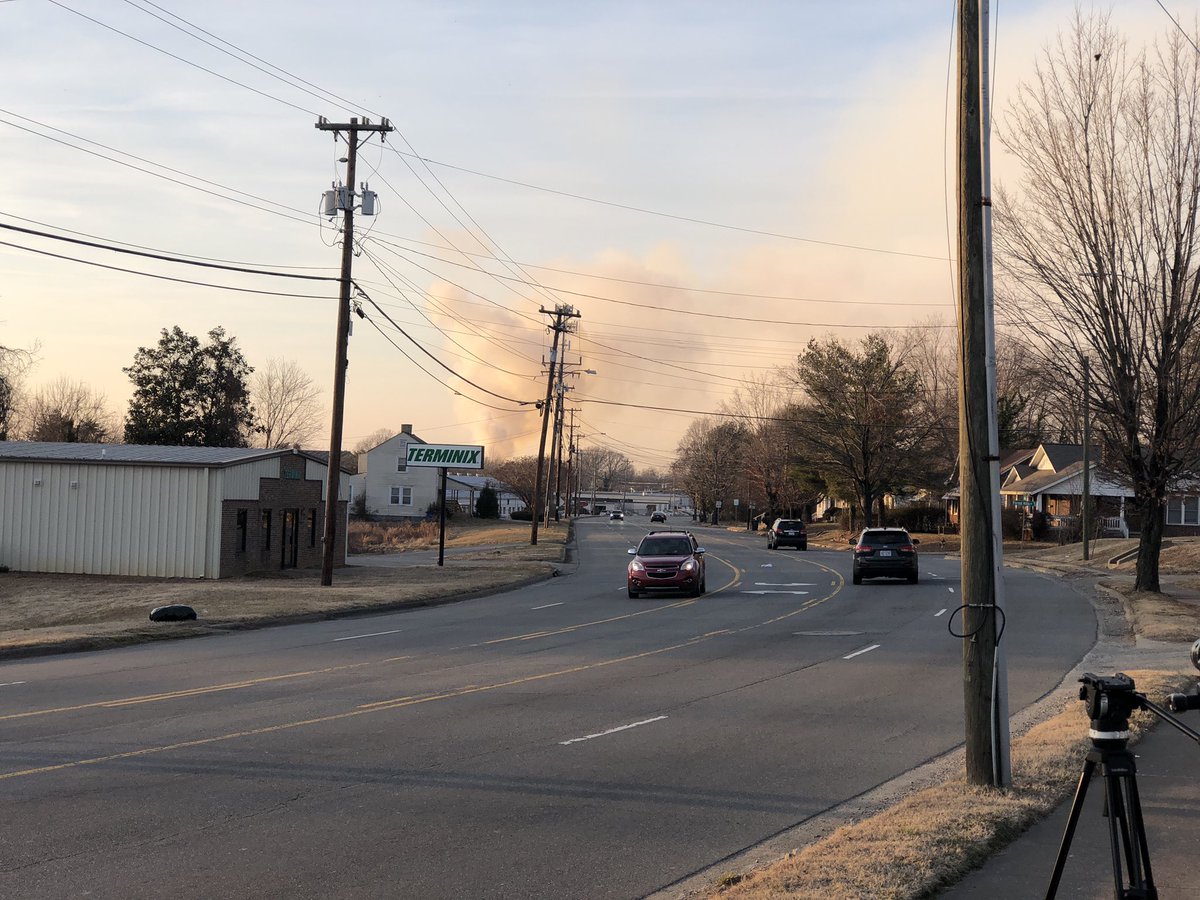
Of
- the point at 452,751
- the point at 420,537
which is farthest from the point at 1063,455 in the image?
the point at 452,751

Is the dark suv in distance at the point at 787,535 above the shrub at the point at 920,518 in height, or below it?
below

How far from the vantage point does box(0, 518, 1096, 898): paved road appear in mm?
6887

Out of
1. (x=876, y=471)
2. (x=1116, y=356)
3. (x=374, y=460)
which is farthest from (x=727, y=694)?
(x=374, y=460)

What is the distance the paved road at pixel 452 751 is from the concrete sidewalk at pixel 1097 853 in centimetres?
162

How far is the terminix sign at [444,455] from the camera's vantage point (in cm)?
4753

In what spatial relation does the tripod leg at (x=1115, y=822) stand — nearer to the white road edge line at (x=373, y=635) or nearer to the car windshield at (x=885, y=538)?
the white road edge line at (x=373, y=635)

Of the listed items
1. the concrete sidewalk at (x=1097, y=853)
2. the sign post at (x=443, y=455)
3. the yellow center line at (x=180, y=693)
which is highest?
the sign post at (x=443, y=455)

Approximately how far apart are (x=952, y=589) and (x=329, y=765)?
2619 cm

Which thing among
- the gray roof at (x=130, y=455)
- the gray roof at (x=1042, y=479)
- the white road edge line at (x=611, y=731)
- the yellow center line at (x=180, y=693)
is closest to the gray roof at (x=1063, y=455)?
the gray roof at (x=1042, y=479)

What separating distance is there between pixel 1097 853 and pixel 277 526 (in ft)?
120

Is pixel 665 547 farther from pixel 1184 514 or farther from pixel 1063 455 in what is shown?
pixel 1063 455

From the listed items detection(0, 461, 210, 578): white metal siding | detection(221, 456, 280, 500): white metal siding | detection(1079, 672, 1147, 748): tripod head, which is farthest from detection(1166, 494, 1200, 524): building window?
detection(1079, 672, 1147, 748): tripod head

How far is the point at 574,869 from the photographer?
6836 mm

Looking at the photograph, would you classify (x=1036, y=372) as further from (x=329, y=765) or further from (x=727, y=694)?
(x=329, y=765)
